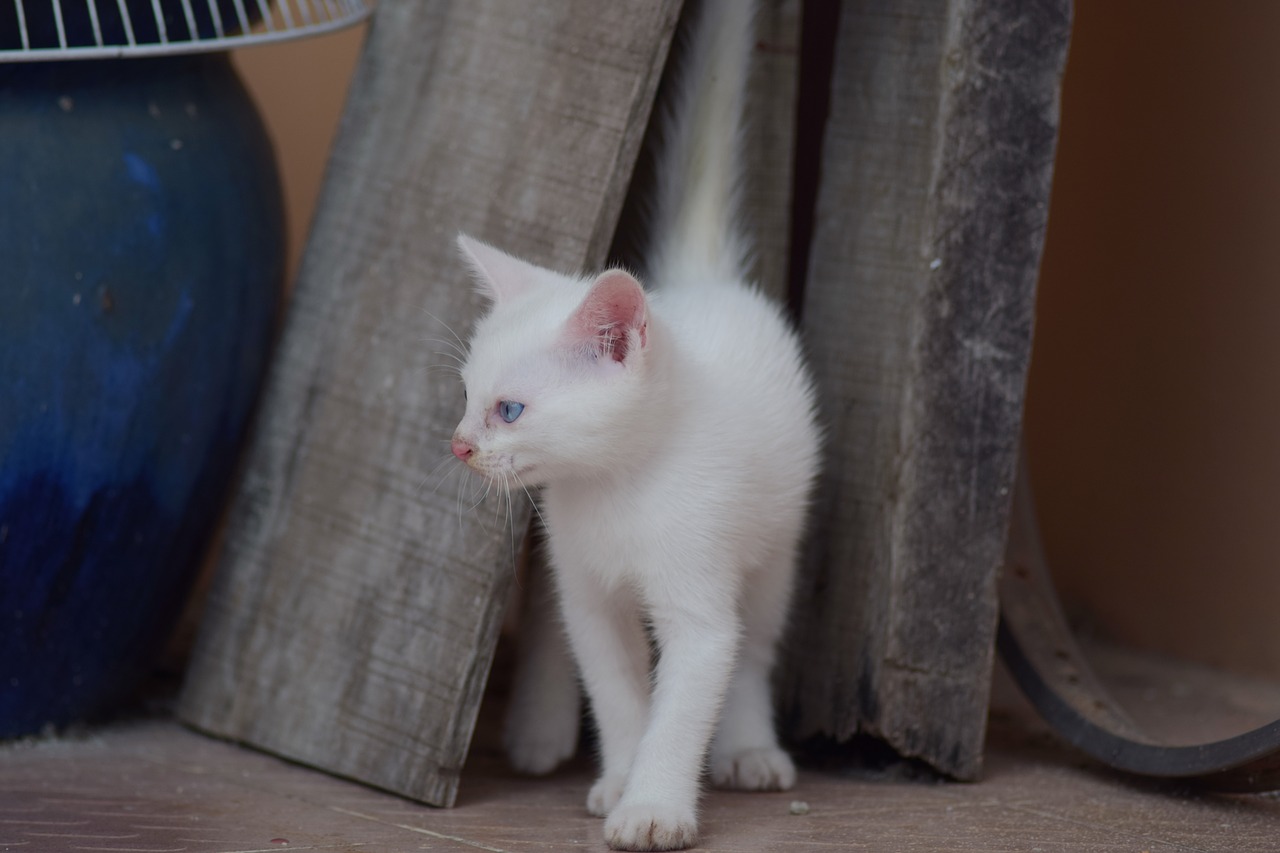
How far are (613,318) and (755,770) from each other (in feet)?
2.80

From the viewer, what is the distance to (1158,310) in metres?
3.28

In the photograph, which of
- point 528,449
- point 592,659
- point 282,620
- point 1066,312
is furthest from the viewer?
point 1066,312

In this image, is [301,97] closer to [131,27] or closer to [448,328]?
[131,27]

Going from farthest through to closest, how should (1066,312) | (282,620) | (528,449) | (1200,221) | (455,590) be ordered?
1. (1066,312)
2. (1200,221)
3. (282,620)
4. (455,590)
5. (528,449)

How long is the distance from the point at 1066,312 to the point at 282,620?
2.13m

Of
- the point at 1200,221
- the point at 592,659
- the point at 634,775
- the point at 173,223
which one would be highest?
the point at 1200,221

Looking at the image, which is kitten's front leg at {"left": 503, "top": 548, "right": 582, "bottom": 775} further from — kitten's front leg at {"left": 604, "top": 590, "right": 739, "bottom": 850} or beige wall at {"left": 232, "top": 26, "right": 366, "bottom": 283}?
beige wall at {"left": 232, "top": 26, "right": 366, "bottom": 283}

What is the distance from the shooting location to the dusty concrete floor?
198 centimetres

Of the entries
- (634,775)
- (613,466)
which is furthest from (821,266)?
(634,775)

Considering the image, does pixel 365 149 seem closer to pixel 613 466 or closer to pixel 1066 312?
pixel 613 466

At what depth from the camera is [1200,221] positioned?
3.16 m

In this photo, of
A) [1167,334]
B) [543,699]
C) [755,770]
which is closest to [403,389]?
[543,699]

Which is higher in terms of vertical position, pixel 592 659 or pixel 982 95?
pixel 982 95

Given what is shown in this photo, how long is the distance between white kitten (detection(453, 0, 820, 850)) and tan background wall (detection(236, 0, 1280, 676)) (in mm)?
1272
